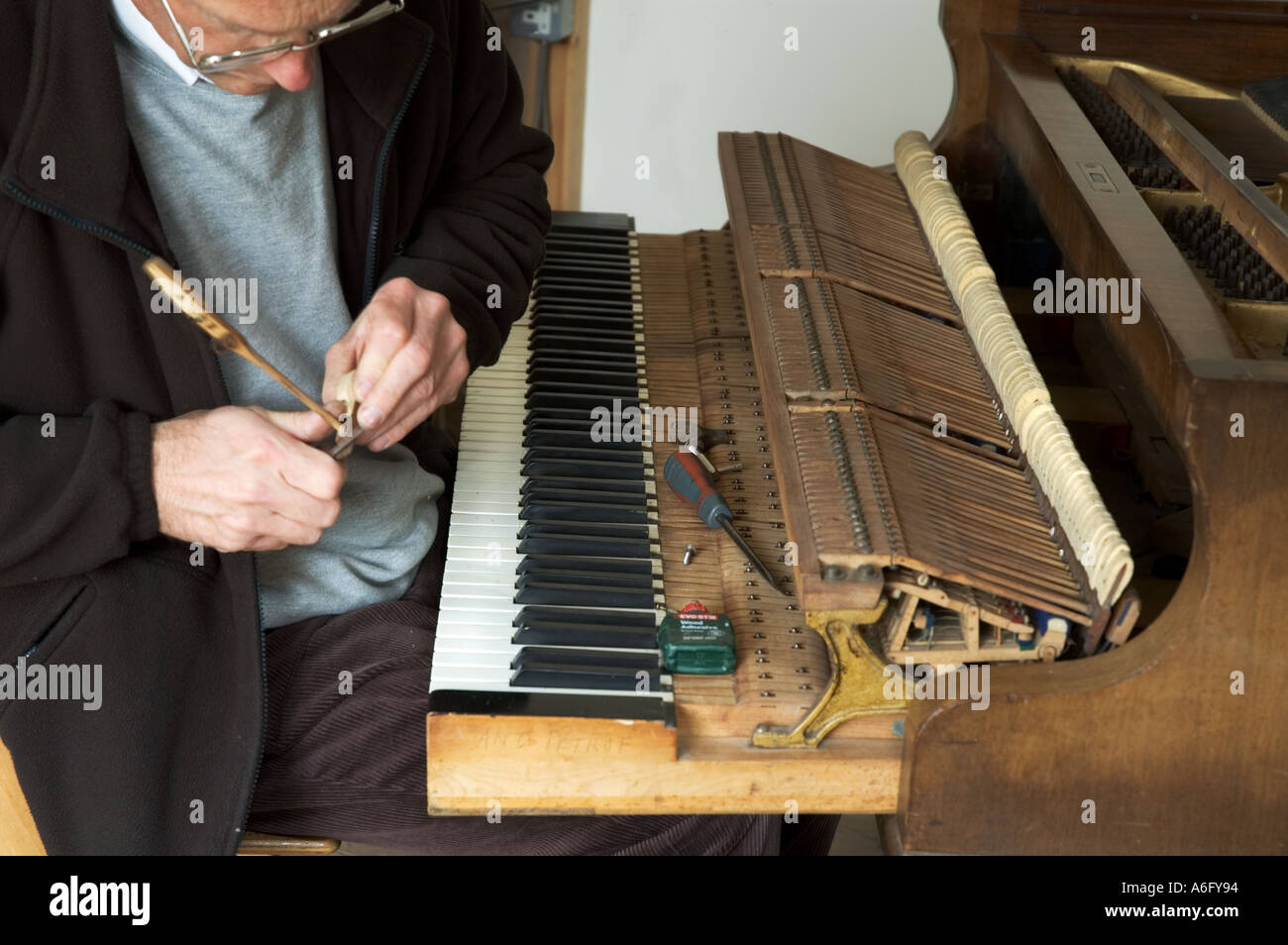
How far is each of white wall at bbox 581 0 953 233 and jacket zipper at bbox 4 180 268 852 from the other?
9.34 ft

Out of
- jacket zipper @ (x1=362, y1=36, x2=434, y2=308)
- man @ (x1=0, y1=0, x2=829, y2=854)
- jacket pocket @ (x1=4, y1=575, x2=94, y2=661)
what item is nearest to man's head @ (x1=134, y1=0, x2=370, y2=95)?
man @ (x1=0, y1=0, x2=829, y2=854)

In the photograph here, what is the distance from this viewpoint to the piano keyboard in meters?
1.59

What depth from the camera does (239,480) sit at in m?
1.55

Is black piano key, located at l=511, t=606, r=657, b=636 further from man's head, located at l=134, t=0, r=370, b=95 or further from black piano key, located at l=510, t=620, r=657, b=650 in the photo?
man's head, located at l=134, t=0, r=370, b=95

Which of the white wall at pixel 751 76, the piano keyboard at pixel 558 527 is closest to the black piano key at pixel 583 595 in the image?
the piano keyboard at pixel 558 527

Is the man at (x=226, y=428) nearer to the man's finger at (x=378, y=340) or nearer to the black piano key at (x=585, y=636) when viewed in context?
the man's finger at (x=378, y=340)

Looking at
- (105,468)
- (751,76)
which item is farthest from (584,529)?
(751,76)

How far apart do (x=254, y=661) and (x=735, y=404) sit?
842 mm

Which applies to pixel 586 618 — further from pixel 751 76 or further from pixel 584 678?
pixel 751 76

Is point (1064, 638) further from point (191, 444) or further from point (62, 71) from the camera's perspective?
point (62, 71)

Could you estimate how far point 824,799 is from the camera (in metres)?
1.55

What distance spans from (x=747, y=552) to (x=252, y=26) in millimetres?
862
